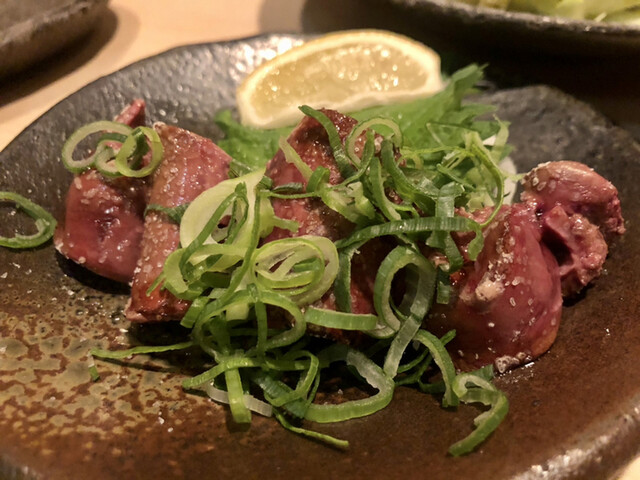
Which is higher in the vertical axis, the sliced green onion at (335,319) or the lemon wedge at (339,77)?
the lemon wedge at (339,77)

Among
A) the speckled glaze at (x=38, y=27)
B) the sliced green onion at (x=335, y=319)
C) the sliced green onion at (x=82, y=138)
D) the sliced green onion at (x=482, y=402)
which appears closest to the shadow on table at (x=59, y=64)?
the speckled glaze at (x=38, y=27)

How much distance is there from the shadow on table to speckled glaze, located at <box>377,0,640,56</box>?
71.8 inches

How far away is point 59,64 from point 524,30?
2.57 metres

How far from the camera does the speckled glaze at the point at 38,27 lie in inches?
114

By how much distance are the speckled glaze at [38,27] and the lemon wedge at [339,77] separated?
112cm

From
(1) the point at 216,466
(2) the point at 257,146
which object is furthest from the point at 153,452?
(2) the point at 257,146

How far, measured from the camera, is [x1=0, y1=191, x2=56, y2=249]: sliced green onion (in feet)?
6.67

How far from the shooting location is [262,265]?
1606 millimetres

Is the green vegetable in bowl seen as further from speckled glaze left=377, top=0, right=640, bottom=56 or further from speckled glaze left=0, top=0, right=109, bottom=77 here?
speckled glaze left=0, top=0, right=109, bottom=77

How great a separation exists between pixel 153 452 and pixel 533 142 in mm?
1935

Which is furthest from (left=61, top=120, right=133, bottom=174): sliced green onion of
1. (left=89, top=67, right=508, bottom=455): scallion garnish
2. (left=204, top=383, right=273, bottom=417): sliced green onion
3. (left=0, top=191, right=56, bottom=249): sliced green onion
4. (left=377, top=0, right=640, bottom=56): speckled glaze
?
(left=377, top=0, right=640, bottom=56): speckled glaze

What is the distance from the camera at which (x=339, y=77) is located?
279cm

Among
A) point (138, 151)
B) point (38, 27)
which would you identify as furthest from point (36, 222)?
point (38, 27)

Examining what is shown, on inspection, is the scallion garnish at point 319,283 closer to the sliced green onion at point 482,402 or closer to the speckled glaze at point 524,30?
the sliced green onion at point 482,402
